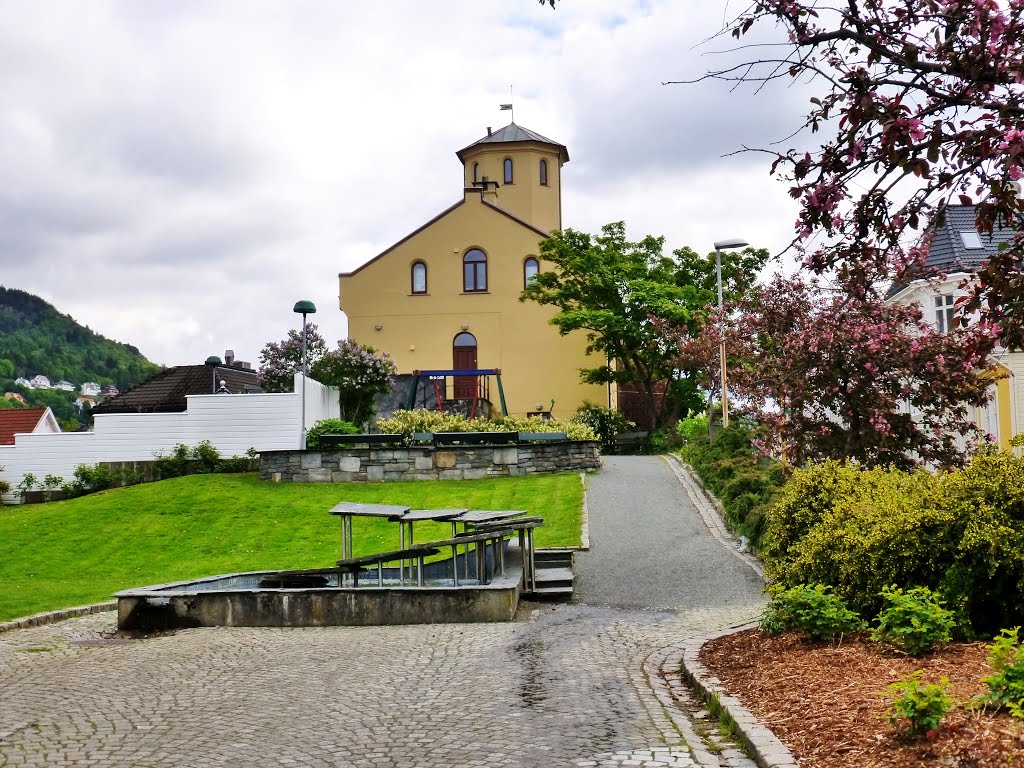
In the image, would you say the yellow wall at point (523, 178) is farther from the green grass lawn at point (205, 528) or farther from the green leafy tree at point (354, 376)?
the green grass lawn at point (205, 528)

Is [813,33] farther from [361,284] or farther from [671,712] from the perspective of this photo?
[361,284]

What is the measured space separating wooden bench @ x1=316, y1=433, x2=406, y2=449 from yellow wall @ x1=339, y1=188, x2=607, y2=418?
18.7m

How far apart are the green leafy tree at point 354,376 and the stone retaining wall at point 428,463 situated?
23.6 ft

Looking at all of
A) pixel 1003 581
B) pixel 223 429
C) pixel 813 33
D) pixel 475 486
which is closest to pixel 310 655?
pixel 1003 581

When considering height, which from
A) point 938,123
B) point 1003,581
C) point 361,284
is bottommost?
point 1003,581

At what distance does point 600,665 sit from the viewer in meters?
9.48

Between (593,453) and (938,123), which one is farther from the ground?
(938,123)

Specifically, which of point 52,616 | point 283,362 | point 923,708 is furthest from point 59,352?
point 923,708

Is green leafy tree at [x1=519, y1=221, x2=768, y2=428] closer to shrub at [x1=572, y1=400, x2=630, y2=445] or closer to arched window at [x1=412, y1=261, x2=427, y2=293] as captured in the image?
shrub at [x1=572, y1=400, x2=630, y2=445]

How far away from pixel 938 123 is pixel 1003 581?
4.00 m

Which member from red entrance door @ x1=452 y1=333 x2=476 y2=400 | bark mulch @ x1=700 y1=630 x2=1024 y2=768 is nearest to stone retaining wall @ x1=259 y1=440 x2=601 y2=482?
bark mulch @ x1=700 y1=630 x2=1024 y2=768

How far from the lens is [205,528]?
2180cm

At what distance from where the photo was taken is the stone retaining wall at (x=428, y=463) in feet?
86.4

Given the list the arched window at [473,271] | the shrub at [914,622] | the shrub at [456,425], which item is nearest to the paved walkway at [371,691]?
the shrub at [914,622]
